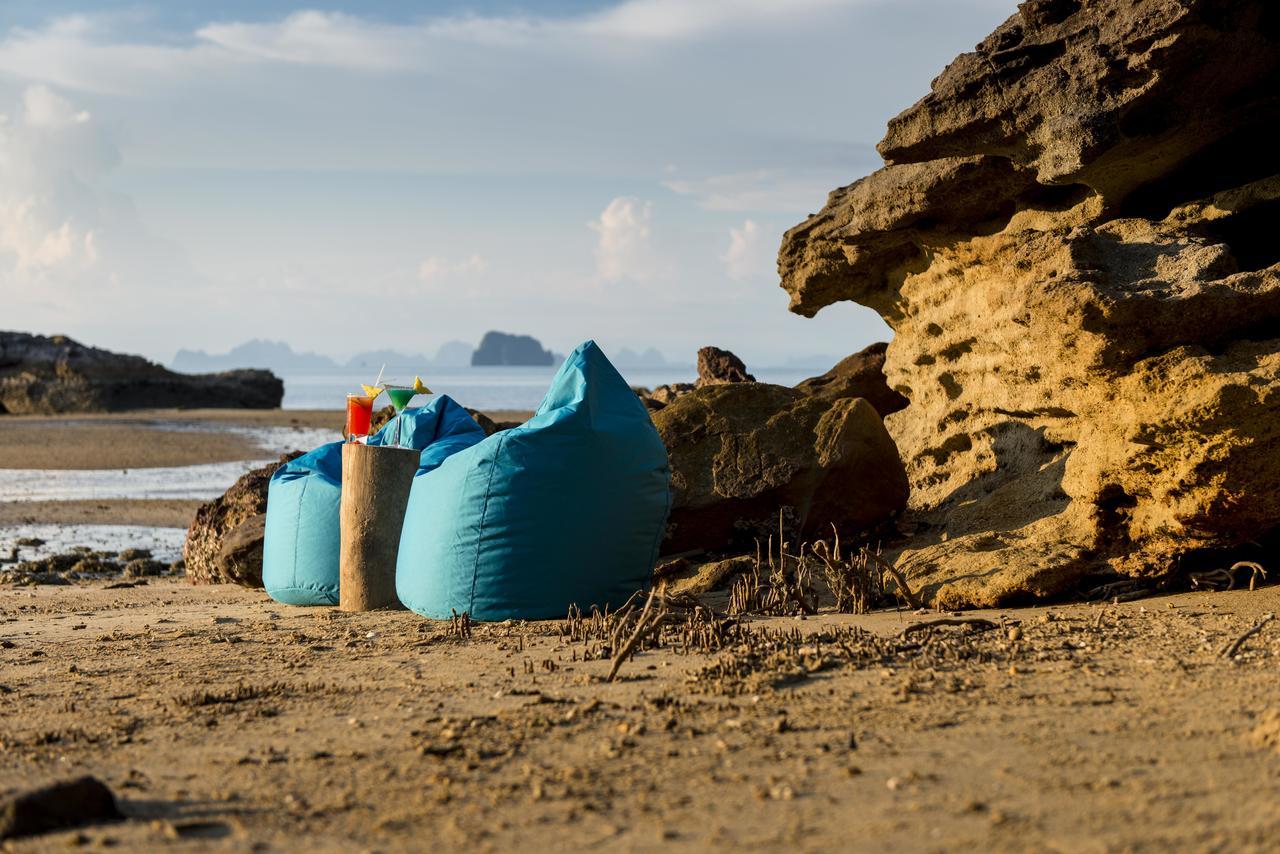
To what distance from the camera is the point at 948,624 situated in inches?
191

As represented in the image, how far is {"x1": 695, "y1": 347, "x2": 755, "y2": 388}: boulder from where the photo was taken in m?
11.5

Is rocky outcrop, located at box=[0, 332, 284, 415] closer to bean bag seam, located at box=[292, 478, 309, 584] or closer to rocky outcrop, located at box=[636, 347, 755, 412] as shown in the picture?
rocky outcrop, located at box=[636, 347, 755, 412]

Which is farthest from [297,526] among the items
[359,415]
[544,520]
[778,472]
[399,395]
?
[778,472]

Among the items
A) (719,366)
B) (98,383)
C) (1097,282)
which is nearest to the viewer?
(1097,282)

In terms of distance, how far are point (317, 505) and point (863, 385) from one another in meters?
4.17

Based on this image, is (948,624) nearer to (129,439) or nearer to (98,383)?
(129,439)

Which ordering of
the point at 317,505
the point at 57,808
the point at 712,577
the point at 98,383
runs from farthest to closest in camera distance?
the point at 98,383 → the point at 317,505 → the point at 712,577 → the point at 57,808

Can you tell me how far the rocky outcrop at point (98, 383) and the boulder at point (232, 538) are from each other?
26.8 m

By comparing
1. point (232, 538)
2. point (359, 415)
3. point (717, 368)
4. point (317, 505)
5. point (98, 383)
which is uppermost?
point (98, 383)

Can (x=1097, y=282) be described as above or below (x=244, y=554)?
above

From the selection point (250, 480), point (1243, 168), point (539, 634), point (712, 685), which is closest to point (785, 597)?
point (539, 634)

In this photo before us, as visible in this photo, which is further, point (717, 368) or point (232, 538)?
point (717, 368)

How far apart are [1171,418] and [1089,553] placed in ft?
2.62

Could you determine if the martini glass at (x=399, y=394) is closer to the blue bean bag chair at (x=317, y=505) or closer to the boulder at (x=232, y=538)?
the blue bean bag chair at (x=317, y=505)
